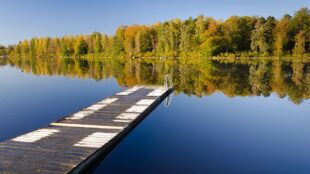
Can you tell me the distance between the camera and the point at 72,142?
7.38m

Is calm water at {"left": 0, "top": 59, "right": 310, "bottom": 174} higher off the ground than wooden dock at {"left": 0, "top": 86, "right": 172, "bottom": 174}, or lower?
lower

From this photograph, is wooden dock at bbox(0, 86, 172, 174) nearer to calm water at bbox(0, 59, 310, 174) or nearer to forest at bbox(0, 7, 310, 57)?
calm water at bbox(0, 59, 310, 174)

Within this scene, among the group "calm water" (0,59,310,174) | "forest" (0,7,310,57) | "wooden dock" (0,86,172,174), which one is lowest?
"calm water" (0,59,310,174)

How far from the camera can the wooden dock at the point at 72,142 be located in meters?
5.94

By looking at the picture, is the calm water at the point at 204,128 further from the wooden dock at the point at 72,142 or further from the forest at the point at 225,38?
the forest at the point at 225,38

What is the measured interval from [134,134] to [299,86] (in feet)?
54.1

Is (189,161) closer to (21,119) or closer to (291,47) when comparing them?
(21,119)

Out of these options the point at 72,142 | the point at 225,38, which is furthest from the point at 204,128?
the point at 225,38

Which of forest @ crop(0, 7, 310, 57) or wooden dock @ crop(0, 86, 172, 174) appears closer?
wooden dock @ crop(0, 86, 172, 174)

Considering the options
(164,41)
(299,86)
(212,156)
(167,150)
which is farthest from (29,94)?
(164,41)

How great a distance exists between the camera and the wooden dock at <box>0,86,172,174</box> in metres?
5.94

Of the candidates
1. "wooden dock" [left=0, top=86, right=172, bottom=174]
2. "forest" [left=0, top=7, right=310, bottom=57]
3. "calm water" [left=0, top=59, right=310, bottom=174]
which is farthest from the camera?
"forest" [left=0, top=7, right=310, bottom=57]

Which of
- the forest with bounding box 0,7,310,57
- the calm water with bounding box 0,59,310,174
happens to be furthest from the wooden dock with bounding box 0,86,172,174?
the forest with bounding box 0,7,310,57

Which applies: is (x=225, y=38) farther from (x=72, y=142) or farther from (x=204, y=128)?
(x=72, y=142)
